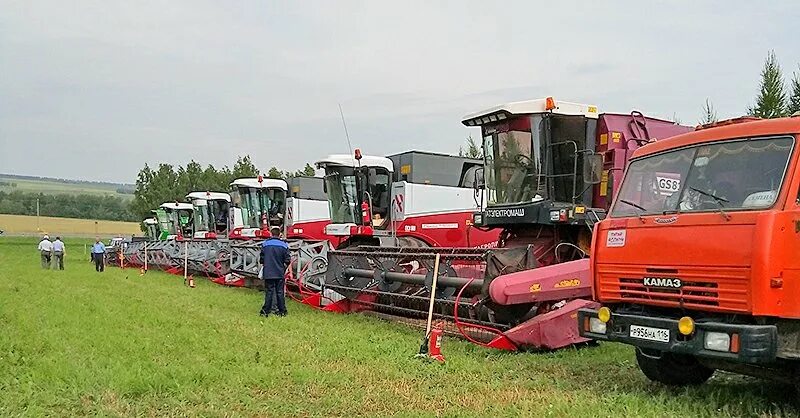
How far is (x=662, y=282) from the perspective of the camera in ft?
18.3

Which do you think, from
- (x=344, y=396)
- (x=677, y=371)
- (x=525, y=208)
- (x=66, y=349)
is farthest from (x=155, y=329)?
(x=677, y=371)

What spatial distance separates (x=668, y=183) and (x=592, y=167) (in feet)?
11.8

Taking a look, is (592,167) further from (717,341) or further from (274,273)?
(274,273)

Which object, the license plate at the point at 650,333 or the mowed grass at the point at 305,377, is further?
the mowed grass at the point at 305,377

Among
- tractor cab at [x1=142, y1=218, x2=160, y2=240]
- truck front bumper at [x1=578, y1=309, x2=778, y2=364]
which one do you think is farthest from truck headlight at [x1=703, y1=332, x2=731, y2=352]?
tractor cab at [x1=142, y1=218, x2=160, y2=240]

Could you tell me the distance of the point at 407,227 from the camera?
15.1 metres

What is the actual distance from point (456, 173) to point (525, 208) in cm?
677

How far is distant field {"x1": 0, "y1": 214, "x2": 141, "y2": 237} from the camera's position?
65125 millimetres

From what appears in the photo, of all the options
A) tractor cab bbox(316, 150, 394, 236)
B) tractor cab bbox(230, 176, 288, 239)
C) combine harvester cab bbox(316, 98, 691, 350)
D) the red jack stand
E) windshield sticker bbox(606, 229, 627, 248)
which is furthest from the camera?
tractor cab bbox(230, 176, 288, 239)

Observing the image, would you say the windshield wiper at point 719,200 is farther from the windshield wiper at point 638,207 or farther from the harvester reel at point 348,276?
the harvester reel at point 348,276

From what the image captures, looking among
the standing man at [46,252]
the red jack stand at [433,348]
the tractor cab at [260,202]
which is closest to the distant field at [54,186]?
the standing man at [46,252]

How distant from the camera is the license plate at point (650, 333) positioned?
18.0 ft

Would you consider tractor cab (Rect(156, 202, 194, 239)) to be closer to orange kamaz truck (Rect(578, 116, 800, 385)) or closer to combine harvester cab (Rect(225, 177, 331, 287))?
combine harvester cab (Rect(225, 177, 331, 287))

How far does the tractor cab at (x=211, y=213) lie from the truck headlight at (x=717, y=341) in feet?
71.3
